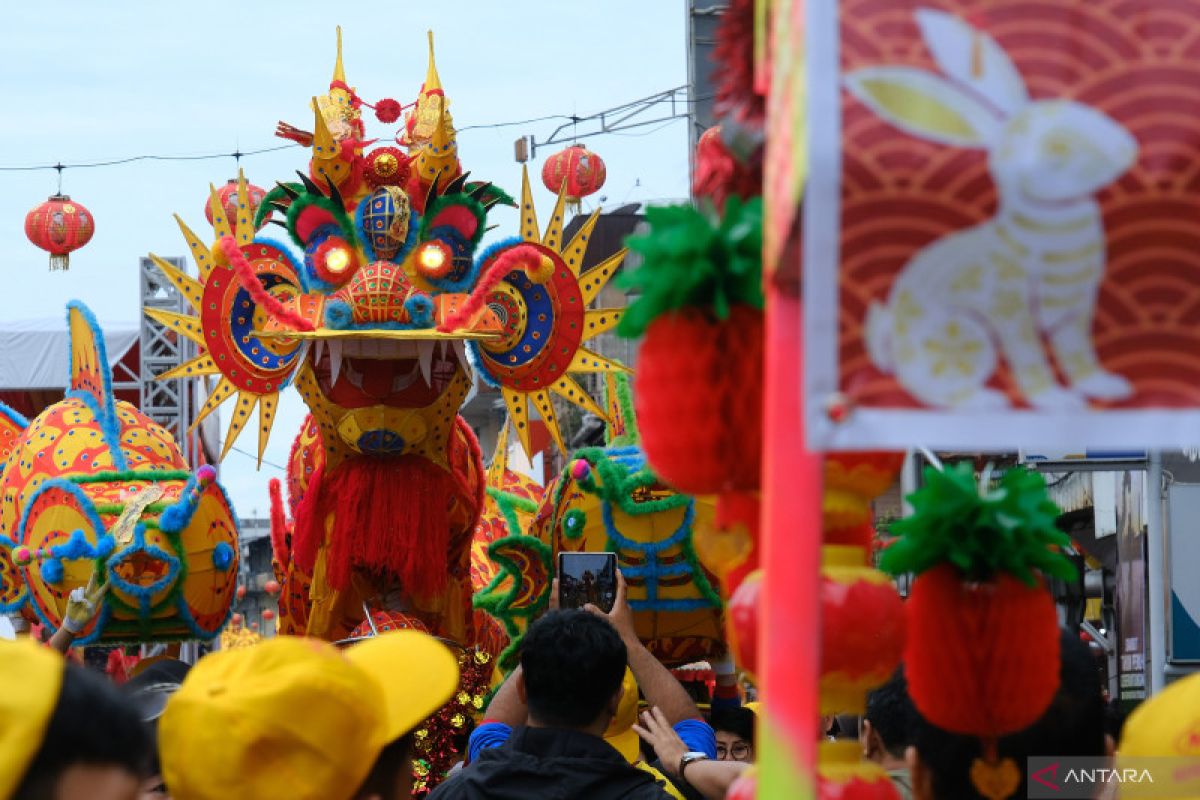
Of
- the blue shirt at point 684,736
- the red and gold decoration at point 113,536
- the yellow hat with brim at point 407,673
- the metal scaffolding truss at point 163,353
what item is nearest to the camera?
the yellow hat with brim at point 407,673

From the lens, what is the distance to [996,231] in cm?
195

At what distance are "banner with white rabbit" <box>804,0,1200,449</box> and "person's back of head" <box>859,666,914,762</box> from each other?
1023mm

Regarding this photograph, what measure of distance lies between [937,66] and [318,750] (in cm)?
129

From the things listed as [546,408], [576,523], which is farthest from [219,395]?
[576,523]

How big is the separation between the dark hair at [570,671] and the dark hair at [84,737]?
4.24 feet

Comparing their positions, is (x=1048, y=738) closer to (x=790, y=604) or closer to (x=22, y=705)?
(x=790, y=604)

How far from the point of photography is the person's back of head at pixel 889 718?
293 cm

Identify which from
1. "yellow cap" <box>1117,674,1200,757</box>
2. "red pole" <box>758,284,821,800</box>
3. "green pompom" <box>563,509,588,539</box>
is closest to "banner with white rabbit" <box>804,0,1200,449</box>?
"red pole" <box>758,284,821,800</box>

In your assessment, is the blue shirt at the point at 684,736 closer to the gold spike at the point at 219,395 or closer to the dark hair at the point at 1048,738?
A: the dark hair at the point at 1048,738

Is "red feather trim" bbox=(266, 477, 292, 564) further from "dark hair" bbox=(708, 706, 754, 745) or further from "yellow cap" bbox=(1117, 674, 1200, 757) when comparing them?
"yellow cap" bbox=(1117, 674, 1200, 757)

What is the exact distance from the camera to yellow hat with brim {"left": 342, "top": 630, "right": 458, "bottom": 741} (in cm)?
276

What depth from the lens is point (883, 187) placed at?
1.93 m

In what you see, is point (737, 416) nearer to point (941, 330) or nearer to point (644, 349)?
point (644, 349)

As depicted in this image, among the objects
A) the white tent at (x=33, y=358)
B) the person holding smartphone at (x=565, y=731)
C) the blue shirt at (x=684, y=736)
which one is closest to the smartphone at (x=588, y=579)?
the blue shirt at (x=684, y=736)
